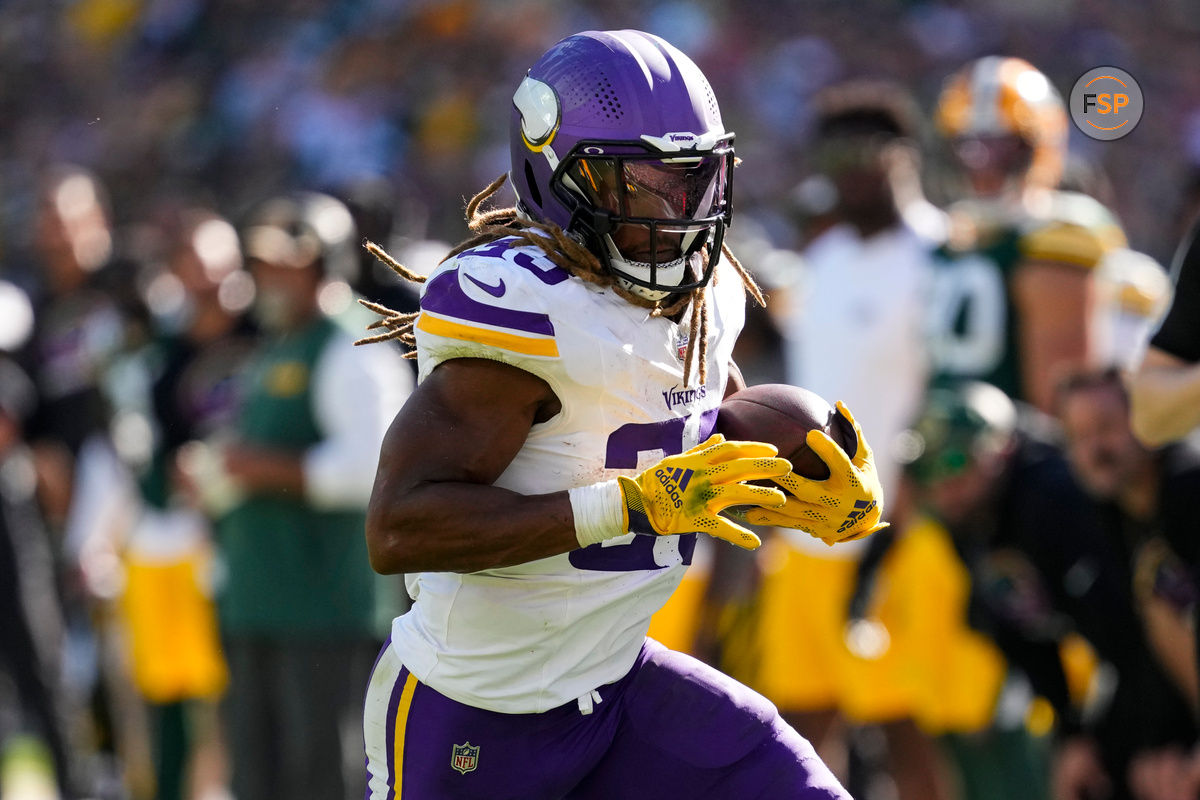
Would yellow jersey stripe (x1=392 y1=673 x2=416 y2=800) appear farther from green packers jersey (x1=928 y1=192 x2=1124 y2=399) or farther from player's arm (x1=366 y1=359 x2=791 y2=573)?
green packers jersey (x1=928 y1=192 x2=1124 y2=399)

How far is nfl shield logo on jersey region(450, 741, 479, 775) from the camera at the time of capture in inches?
112

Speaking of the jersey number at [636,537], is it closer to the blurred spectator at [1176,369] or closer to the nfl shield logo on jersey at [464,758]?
the nfl shield logo on jersey at [464,758]

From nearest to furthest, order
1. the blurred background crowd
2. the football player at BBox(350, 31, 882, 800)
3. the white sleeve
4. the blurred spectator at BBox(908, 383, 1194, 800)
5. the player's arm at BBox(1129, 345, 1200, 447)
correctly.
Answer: the football player at BBox(350, 31, 882, 800) → the player's arm at BBox(1129, 345, 1200, 447) → the blurred spectator at BBox(908, 383, 1194, 800) → the blurred background crowd → the white sleeve

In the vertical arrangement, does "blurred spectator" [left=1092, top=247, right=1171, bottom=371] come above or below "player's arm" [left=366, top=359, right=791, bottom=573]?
below

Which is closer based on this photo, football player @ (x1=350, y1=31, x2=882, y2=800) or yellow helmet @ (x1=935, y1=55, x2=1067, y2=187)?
football player @ (x1=350, y1=31, x2=882, y2=800)

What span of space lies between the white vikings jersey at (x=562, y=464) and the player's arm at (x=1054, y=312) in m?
2.64

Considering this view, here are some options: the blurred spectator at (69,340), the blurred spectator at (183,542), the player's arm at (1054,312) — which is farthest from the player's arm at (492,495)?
the blurred spectator at (69,340)

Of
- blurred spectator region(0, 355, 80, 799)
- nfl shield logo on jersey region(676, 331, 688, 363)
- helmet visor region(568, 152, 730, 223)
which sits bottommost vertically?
blurred spectator region(0, 355, 80, 799)

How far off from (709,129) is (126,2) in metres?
13.6

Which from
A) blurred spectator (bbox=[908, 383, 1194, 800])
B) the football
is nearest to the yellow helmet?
blurred spectator (bbox=[908, 383, 1194, 800])

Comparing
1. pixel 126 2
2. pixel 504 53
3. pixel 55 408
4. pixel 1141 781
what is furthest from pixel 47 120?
pixel 1141 781

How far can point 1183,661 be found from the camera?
436 cm

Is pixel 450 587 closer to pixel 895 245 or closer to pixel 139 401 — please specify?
pixel 895 245

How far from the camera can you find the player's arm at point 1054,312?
5.32 metres
